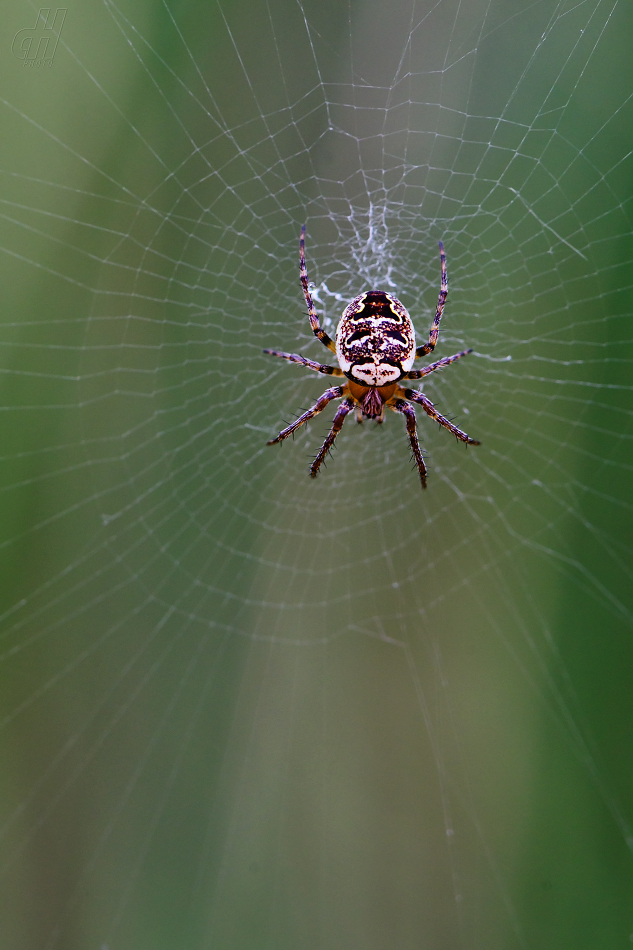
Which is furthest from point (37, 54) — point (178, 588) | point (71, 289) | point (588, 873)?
point (588, 873)

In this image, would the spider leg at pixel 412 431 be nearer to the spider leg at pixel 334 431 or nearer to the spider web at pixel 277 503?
the spider leg at pixel 334 431

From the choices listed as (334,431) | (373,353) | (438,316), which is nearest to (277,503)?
(334,431)

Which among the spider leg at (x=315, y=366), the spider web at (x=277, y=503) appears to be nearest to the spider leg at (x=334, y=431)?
the spider leg at (x=315, y=366)

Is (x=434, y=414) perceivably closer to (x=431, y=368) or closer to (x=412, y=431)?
(x=412, y=431)

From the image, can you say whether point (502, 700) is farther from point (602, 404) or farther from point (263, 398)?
point (263, 398)

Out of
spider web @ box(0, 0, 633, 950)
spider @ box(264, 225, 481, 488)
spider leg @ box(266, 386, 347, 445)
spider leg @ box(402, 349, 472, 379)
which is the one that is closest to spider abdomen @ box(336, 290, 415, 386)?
spider @ box(264, 225, 481, 488)

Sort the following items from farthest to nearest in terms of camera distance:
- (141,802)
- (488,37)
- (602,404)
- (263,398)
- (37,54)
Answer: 1. (263,398)
2. (141,802)
3. (602,404)
4. (488,37)
5. (37,54)
